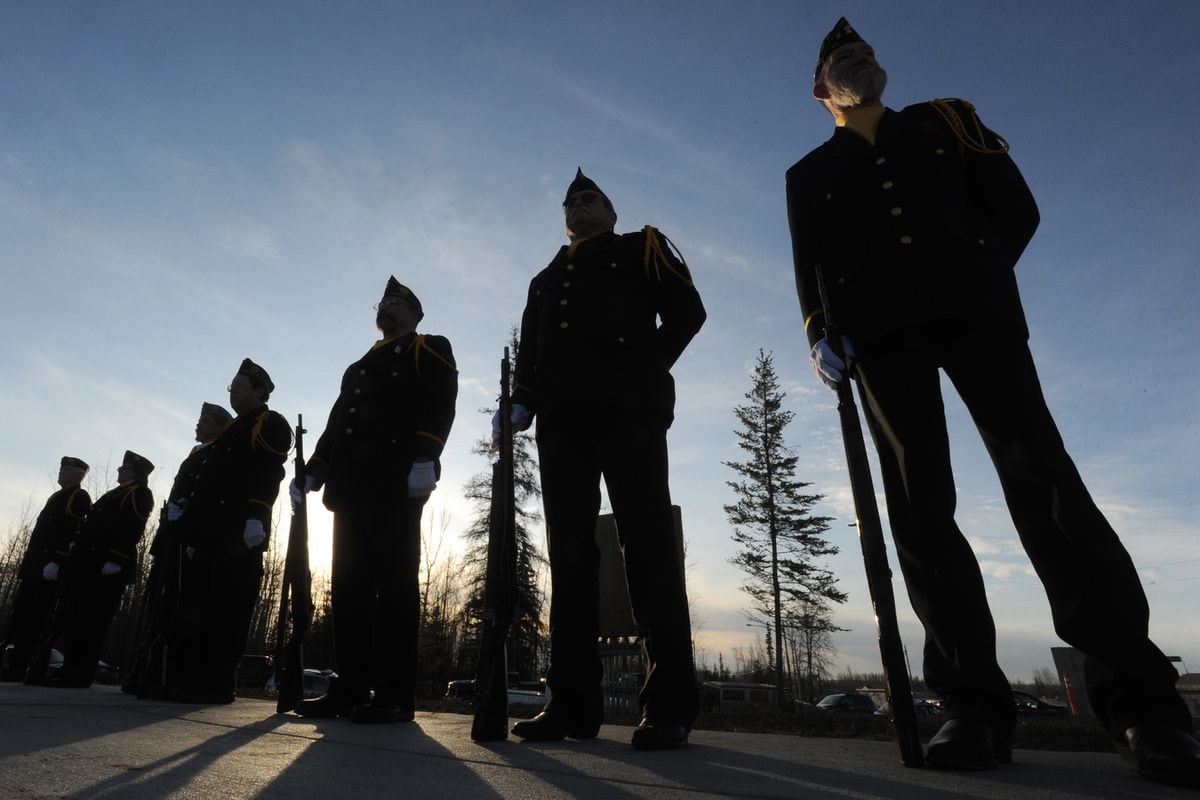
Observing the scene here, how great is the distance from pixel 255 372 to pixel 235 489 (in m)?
1.04

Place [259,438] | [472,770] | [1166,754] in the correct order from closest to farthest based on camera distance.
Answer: [1166,754] → [472,770] → [259,438]

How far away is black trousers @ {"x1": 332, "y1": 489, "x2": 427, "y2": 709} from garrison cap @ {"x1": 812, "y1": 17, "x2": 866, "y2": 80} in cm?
297

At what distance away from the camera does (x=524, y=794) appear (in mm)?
1494

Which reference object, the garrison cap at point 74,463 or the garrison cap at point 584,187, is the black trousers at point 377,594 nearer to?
the garrison cap at point 584,187

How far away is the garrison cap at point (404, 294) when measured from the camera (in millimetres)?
4969

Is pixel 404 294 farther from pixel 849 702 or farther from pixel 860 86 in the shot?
pixel 849 702

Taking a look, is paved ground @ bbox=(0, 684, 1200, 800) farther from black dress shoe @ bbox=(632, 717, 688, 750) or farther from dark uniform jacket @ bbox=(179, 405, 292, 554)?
dark uniform jacket @ bbox=(179, 405, 292, 554)

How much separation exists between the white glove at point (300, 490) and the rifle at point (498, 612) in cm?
172

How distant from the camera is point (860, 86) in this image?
2928 mm

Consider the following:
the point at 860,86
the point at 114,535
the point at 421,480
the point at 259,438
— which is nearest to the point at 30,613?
the point at 114,535

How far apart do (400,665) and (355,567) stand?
1.95ft

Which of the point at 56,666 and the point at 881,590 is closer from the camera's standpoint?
the point at 881,590

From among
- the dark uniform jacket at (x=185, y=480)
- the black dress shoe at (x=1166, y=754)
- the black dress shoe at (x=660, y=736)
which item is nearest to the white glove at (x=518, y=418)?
the black dress shoe at (x=660, y=736)

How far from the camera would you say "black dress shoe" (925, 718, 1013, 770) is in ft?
6.34
